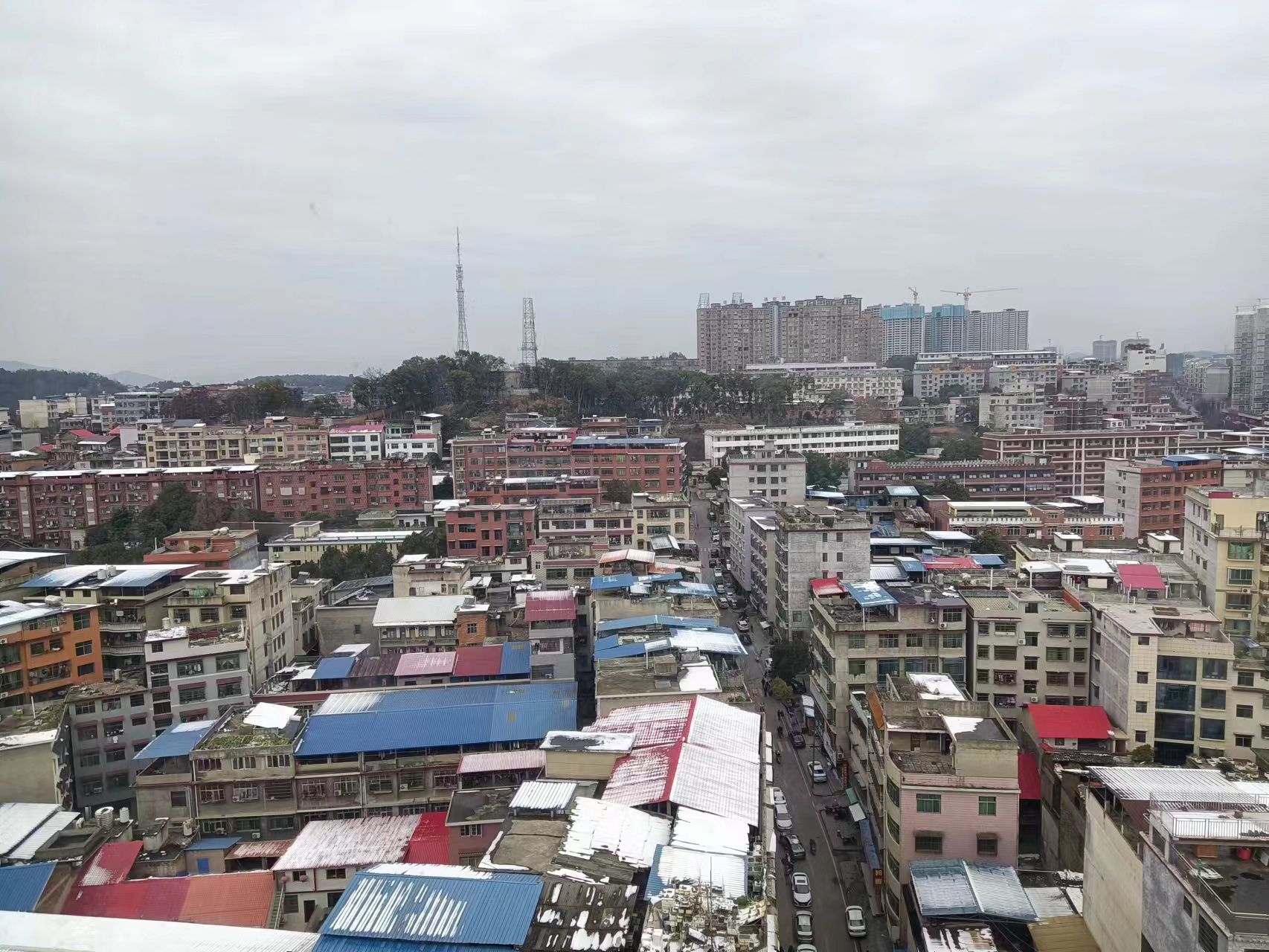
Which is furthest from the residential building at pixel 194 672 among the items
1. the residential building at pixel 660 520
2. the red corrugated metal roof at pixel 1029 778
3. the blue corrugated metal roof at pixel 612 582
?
the red corrugated metal roof at pixel 1029 778

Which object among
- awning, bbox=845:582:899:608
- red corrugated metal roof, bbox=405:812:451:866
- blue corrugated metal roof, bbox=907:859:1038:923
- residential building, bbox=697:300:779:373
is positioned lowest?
red corrugated metal roof, bbox=405:812:451:866

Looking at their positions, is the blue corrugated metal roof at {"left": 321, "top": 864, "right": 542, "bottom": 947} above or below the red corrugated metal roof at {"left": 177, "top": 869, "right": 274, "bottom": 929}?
above

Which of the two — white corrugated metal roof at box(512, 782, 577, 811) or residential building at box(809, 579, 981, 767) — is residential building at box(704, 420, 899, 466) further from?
white corrugated metal roof at box(512, 782, 577, 811)

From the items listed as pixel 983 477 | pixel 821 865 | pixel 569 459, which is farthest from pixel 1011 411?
pixel 821 865

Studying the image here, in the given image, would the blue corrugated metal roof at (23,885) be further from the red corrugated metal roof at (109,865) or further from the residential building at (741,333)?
the residential building at (741,333)

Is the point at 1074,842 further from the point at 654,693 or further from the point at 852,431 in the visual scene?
the point at 852,431

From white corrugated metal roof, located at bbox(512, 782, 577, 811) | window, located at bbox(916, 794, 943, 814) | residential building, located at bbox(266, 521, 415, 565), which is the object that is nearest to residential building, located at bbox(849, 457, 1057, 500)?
residential building, located at bbox(266, 521, 415, 565)

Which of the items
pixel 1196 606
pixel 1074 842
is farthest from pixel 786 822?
pixel 1196 606

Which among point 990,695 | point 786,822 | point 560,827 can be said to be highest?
point 560,827
